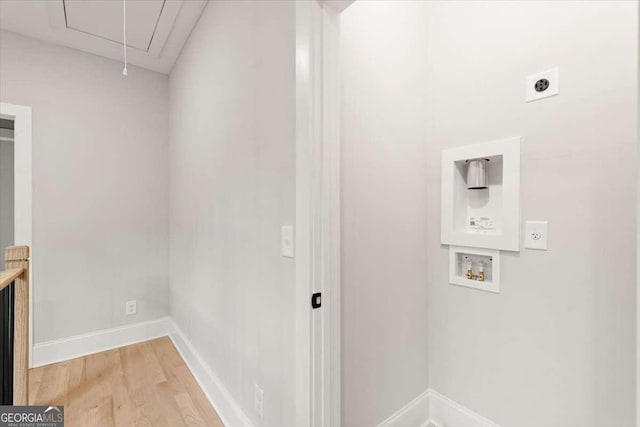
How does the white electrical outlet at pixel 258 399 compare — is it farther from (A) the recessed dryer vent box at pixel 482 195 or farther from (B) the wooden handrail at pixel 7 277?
(A) the recessed dryer vent box at pixel 482 195

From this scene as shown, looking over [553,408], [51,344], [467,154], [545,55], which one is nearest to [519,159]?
[467,154]

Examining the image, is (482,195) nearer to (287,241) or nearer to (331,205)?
(331,205)

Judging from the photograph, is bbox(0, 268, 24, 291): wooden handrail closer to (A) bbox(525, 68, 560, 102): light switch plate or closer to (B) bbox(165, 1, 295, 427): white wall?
(B) bbox(165, 1, 295, 427): white wall

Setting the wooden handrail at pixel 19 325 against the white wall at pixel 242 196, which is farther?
the wooden handrail at pixel 19 325

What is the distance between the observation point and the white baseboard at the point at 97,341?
232 cm

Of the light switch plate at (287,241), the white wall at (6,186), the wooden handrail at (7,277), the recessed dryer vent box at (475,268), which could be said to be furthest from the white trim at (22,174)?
the recessed dryer vent box at (475,268)

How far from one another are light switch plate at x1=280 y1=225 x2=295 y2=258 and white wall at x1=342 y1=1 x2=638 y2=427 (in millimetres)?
248

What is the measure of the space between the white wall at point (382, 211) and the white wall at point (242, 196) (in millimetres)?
259

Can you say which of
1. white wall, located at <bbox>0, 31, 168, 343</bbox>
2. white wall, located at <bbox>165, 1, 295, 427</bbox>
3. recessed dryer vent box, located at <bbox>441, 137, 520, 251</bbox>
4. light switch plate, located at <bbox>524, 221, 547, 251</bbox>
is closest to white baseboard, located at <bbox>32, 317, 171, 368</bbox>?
white wall, located at <bbox>0, 31, 168, 343</bbox>

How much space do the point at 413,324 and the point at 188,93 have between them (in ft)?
7.74

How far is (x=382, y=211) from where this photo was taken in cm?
138

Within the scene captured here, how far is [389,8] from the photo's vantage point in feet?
4.70

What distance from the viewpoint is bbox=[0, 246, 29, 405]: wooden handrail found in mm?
1367

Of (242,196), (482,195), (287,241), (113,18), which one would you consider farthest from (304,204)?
(113,18)
